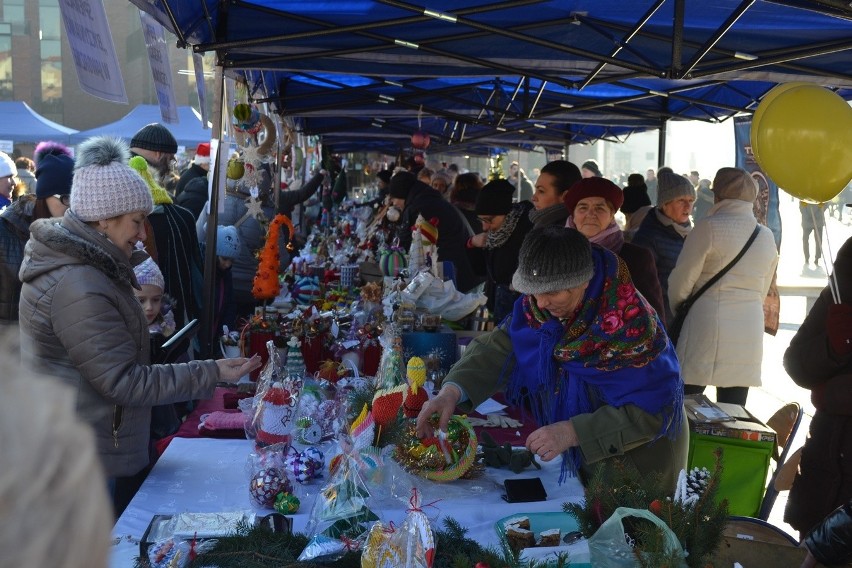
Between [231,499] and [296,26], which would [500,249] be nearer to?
[296,26]

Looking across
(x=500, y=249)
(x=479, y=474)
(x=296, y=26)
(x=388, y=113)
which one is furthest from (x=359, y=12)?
(x=388, y=113)

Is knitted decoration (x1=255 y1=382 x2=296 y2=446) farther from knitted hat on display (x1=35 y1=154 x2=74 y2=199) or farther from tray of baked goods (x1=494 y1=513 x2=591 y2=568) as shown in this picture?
knitted hat on display (x1=35 y1=154 x2=74 y2=199)

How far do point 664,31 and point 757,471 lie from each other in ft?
8.59

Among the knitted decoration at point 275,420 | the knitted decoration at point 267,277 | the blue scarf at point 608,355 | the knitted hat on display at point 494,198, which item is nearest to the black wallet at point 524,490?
the blue scarf at point 608,355

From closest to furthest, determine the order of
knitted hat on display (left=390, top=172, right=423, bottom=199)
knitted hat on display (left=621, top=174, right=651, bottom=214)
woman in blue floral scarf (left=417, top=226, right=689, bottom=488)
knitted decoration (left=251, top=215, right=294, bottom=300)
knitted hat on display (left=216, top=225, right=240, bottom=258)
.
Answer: woman in blue floral scarf (left=417, top=226, right=689, bottom=488) < knitted decoration (left=251, top=215, right=294, bottom=300) < knitted hat on display (left=216, top=225, right=240, bottom=258) < knitted hat on display (left=621, top=174, right=651, bottom=214) < knitted hat on display (left=390, top=172, right=423, bottom=199)

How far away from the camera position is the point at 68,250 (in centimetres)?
242

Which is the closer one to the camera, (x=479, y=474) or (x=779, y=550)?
(x=779, y=550)

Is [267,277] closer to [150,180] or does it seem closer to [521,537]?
[150,180]

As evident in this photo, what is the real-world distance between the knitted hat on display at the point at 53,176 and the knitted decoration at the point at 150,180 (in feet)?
1.14

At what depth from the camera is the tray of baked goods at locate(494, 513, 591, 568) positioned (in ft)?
6.09

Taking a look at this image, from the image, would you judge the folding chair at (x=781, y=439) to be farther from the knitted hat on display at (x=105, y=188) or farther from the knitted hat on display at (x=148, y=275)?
the knitted hat on display at (x=148, y=275)

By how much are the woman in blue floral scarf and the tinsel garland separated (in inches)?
22.0

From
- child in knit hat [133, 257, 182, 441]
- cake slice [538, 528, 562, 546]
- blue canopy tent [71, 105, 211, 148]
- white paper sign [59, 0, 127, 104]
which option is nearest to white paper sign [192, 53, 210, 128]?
child in knit hat [133, 257, 182, 441]

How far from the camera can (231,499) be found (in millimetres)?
2396
